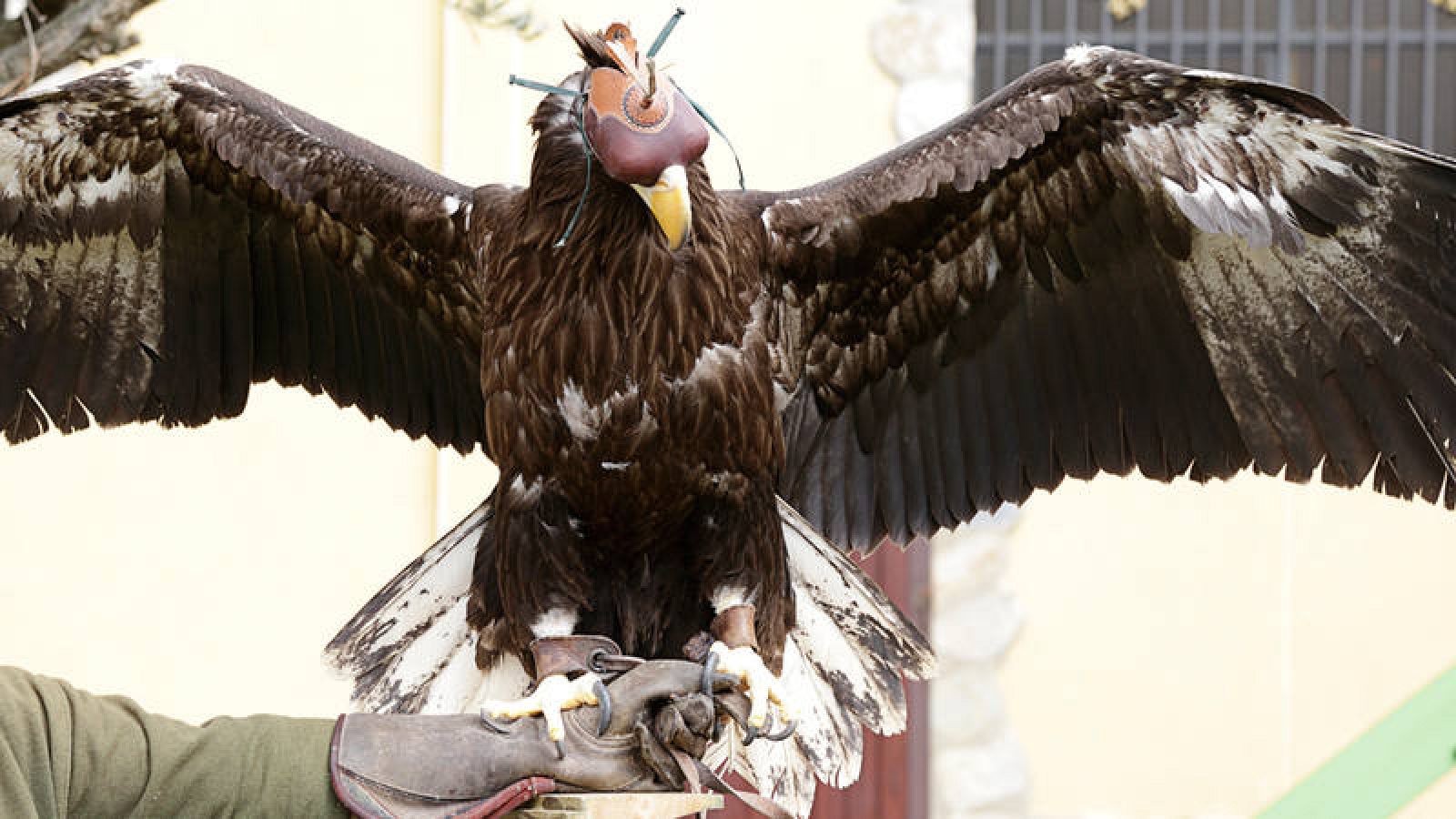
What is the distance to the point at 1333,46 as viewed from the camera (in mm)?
5621

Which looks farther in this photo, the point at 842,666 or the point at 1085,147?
the point at 842,666

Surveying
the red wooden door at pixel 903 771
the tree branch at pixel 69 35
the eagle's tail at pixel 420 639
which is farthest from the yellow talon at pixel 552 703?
the red wooden door at pixel 903 771

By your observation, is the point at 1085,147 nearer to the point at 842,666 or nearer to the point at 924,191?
the point at 924,191

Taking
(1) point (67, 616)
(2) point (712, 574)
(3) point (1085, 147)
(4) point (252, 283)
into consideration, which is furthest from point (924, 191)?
(1) point (67, 616)

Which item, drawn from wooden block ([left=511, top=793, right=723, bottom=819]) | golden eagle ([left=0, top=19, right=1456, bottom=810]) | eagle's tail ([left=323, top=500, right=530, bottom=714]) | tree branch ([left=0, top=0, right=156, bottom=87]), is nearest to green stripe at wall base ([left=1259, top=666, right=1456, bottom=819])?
golden eagle ([left=0, top=19, right=1456, bottom=810])

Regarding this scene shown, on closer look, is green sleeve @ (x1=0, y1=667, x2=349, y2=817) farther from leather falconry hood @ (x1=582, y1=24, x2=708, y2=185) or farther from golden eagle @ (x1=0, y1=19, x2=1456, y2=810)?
leather falconry hood @ (x1=582, y1=24, x2=708, y2=185)

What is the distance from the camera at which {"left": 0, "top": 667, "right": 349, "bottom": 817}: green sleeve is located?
2.35m

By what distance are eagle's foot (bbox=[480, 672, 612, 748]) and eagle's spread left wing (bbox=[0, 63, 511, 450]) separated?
32.2 inches

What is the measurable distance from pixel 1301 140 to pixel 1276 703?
283 centimetres

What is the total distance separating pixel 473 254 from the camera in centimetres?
329

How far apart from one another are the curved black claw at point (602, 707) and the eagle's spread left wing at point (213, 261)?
0.84 m

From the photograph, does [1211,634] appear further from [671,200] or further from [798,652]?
[671,200]

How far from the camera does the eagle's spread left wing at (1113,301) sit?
3045 millimetres

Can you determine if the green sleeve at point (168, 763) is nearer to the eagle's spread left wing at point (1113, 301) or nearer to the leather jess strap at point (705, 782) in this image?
the leather jess strap at point (705, 782)
